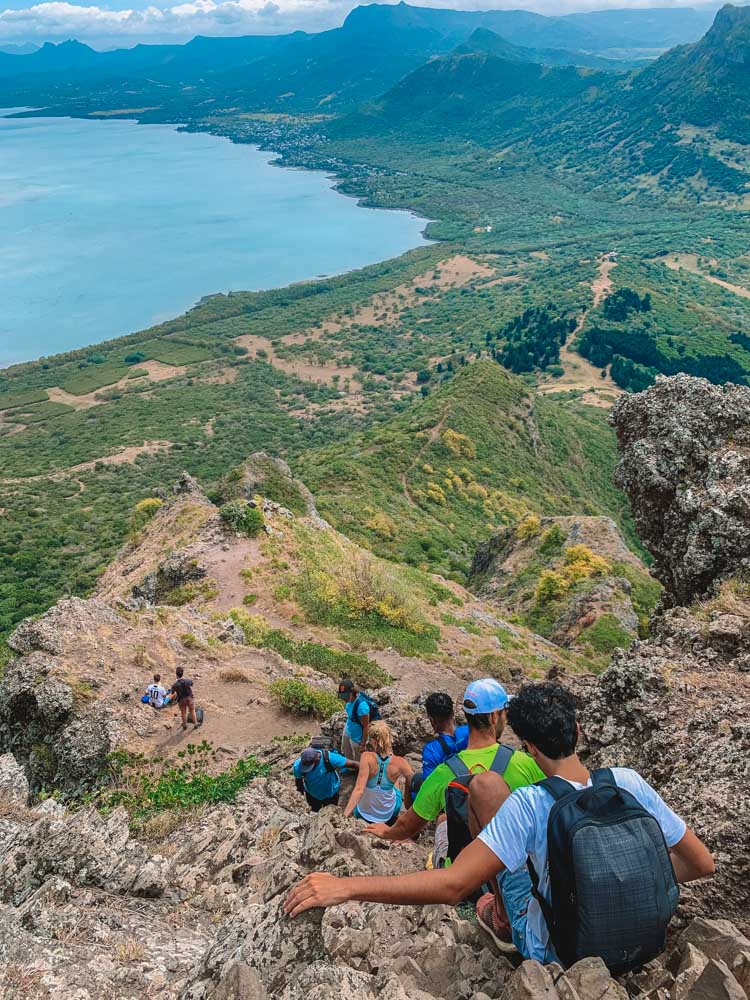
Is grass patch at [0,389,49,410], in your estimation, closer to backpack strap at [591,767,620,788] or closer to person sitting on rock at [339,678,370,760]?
person sitting on rock at [339,678,370,760]

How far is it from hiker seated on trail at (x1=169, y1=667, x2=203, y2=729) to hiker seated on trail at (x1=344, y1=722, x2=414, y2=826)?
5.70 m

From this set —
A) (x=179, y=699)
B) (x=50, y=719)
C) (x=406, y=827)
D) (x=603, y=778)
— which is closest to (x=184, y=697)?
(x=179, y=699)

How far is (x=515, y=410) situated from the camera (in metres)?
52.8

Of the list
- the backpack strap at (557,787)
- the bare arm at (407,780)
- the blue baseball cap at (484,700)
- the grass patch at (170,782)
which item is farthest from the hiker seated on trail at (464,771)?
the grass patch at (170,782)

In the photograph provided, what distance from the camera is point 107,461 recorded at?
73312mm

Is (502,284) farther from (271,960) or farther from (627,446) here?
(271,960)

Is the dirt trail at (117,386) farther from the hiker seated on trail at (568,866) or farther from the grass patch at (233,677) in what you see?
the hiker seated on trail at (568,866)

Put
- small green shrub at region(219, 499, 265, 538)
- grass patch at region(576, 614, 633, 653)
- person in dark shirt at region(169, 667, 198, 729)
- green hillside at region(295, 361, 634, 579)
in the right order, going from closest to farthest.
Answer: person in dark shirt at region(169, 667, 198, 729), grass patch at region(576, 614, 633, 653), small green shrub at region(219, 499, 265, 538), green hillside at region(295, 361, 634, 579)

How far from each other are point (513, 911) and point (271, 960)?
1673 millimetres

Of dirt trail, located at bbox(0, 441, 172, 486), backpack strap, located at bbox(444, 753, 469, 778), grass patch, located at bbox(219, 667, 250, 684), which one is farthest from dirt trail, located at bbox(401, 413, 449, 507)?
dirt trail, located at bbox(0, 441, 172, 486)

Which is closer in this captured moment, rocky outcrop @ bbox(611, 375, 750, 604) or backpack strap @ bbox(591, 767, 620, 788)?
backpack strap @ bbox(591, 767, 620, 788)

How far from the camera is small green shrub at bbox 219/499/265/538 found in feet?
73.3

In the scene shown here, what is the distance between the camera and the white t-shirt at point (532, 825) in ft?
11.2

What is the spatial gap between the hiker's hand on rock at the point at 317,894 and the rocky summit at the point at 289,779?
606 millimetres
